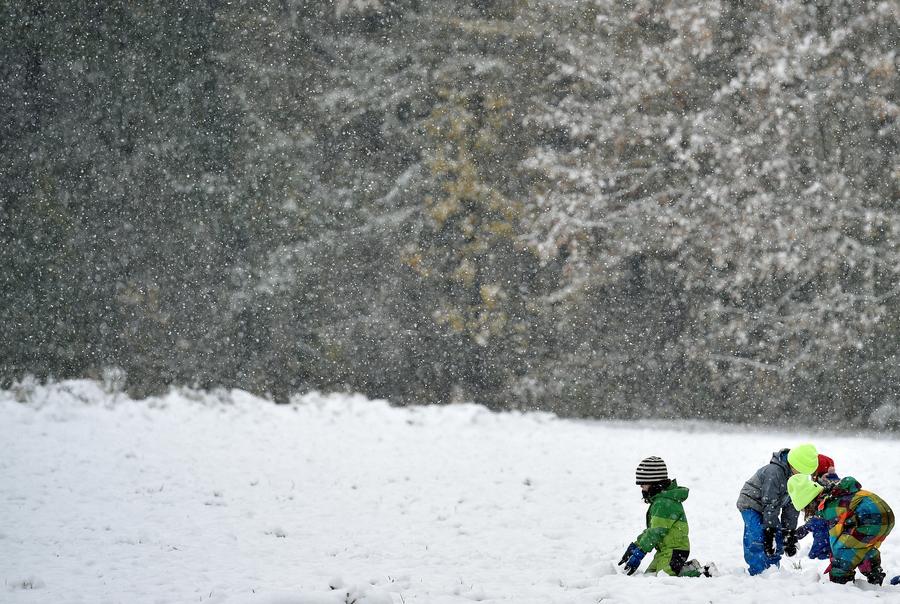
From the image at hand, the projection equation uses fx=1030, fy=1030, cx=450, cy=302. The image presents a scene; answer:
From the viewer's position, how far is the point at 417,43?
1656 centimetres

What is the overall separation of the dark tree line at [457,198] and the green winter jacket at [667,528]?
8619mm

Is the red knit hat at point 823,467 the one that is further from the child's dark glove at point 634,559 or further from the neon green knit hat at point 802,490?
the child's dark glove at point 634,559

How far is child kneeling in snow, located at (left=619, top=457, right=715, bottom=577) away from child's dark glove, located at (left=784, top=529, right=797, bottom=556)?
68cm

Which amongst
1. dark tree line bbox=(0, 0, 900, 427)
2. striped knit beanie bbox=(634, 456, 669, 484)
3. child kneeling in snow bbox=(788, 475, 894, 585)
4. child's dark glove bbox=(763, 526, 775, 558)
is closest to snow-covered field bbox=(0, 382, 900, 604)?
child kneeling in snow bbox=(788, 475, 894, 585)

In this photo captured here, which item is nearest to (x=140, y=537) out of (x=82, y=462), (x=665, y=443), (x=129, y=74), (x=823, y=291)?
(x=82, y=462)

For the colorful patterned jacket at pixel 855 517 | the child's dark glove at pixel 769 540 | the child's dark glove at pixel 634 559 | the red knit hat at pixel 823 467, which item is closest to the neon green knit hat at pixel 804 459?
the red knit hat at pixel 823 467

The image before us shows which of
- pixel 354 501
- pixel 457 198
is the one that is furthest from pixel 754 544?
pixel 457 198

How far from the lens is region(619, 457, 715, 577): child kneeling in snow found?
7.20 meters

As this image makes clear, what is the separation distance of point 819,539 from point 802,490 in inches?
22.3

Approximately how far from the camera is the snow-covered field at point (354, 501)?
23.0ft

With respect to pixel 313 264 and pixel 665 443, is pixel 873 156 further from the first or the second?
pixel 313 264

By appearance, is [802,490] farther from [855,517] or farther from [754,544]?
[754,544]

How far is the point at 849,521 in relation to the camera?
6.89 metres

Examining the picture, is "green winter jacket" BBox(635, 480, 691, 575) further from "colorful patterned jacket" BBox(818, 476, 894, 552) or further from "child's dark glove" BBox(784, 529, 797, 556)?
"colorful patterned jacket" BBox(818, 476, 894, 552)
